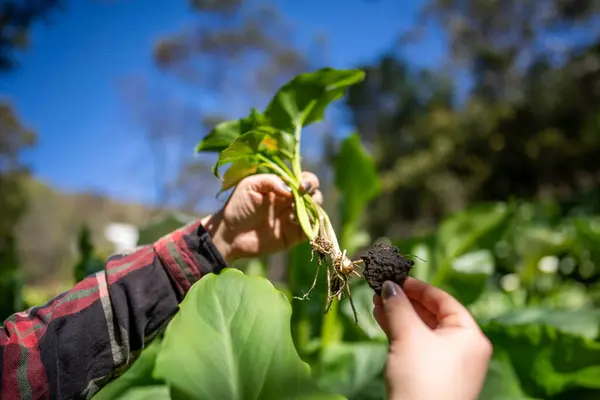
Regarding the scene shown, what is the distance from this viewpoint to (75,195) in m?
13.2

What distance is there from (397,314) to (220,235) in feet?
1.38

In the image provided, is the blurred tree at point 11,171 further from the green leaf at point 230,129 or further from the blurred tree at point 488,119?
the green leaf at point 230,129

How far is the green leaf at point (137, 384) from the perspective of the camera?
0.74 metres

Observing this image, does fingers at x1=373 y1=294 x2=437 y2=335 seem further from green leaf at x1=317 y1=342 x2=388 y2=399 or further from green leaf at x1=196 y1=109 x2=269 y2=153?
green leaf at x1=317 y1=342 x2=388 y2=399

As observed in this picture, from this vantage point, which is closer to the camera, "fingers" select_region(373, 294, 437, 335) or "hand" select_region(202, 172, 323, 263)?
"fingers" select_region(373, 294, 437, 335)

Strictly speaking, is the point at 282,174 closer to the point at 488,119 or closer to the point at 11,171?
the point at 488,119

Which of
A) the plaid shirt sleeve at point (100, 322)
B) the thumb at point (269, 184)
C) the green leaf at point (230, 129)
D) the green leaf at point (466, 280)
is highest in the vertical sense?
the green leaf at point (230, 129)

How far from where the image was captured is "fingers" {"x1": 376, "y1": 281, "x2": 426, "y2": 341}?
1.45 feet

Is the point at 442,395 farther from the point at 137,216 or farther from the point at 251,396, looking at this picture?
the point at 137,216

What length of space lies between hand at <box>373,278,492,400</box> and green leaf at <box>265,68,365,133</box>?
387 millimetres

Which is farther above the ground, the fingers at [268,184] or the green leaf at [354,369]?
the fingers at [268,184]

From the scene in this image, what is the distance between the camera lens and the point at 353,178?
1.38m

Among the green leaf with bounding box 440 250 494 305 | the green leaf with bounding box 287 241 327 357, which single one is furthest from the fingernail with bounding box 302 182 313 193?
the green leaf with bounding box 440 250 494 305

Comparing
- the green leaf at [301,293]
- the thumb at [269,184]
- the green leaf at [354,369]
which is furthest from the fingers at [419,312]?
the green leaf at [301,293]
